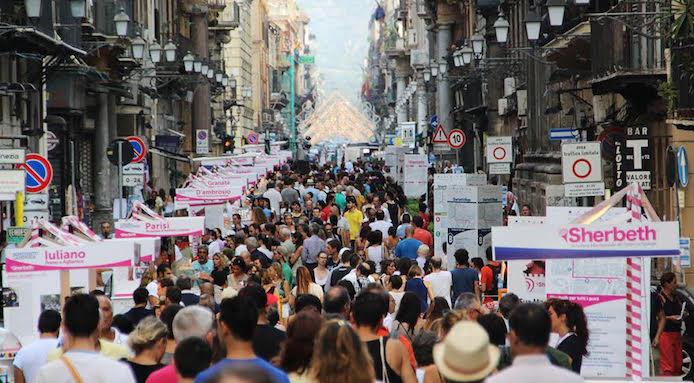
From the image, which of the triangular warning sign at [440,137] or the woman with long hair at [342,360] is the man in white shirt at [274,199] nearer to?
the triangular warning sign at [440,137]

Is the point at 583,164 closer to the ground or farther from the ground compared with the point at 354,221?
farther from the ground

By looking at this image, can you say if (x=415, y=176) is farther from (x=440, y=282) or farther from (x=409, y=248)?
(x=440, y=282)

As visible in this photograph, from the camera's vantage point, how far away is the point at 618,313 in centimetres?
1304

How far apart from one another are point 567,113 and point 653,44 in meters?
11.6

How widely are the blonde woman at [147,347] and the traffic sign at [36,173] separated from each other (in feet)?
51.7

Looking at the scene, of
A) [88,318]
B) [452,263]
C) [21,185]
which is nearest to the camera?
[88,318]

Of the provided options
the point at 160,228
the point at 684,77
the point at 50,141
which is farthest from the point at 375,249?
the point at 50,141

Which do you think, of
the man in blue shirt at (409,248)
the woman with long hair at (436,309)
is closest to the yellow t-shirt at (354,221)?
the man in blue shirt at (409,248)

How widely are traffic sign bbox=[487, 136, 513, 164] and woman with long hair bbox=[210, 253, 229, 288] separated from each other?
1650 cm

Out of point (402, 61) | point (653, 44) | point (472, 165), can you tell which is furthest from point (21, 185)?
point (402, 61)

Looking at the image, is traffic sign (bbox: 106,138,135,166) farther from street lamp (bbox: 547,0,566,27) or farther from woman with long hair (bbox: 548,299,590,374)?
woman with long hair (bbox: 548,299,590,374)

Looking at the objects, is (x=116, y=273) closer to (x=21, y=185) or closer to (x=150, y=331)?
(x=21, y=185)

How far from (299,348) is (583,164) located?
12.9m

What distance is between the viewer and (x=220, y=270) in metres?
19.2
